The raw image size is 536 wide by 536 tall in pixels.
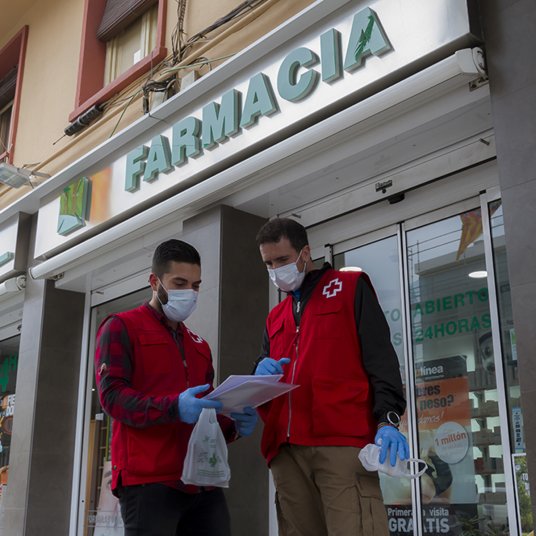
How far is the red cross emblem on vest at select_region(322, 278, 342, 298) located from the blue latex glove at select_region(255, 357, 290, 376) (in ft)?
1.13

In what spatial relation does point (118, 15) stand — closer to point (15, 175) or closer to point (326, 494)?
point (15, 175)

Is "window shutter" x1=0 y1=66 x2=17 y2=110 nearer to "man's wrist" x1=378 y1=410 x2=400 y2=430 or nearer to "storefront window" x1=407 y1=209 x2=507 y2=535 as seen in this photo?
"storefront window" x1=407 y1=209 x2=507 y2=535

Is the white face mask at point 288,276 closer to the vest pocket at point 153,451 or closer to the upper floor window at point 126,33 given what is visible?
the vest pocket at point 153,451

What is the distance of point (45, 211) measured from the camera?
755 cm

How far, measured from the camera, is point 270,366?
3217 millimetres

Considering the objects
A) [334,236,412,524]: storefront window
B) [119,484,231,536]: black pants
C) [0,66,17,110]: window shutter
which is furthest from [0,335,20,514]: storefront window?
[119,484,231,536]: black pants

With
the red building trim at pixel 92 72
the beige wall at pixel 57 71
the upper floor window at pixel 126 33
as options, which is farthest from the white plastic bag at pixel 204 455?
the upper floor window at pixel 126 33

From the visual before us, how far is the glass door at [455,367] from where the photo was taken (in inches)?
A: 171

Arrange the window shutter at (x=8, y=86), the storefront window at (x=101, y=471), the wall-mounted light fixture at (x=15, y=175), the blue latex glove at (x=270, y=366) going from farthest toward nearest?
the window shutter at (x=8, y=86) → the wall-mounted light fixture at (x=15, y=175) → the storefront window at (x=101, y=471) → the blue latex glove at (x=270, y=366)

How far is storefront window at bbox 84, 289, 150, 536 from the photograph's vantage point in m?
6.87

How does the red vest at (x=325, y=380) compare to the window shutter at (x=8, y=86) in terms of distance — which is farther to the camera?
the window shutter at (x=8, y=86)

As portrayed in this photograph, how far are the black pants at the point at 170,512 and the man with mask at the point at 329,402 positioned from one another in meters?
0.29

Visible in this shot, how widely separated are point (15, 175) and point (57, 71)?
1495 mm

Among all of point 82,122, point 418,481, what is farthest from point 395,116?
point 82,122
